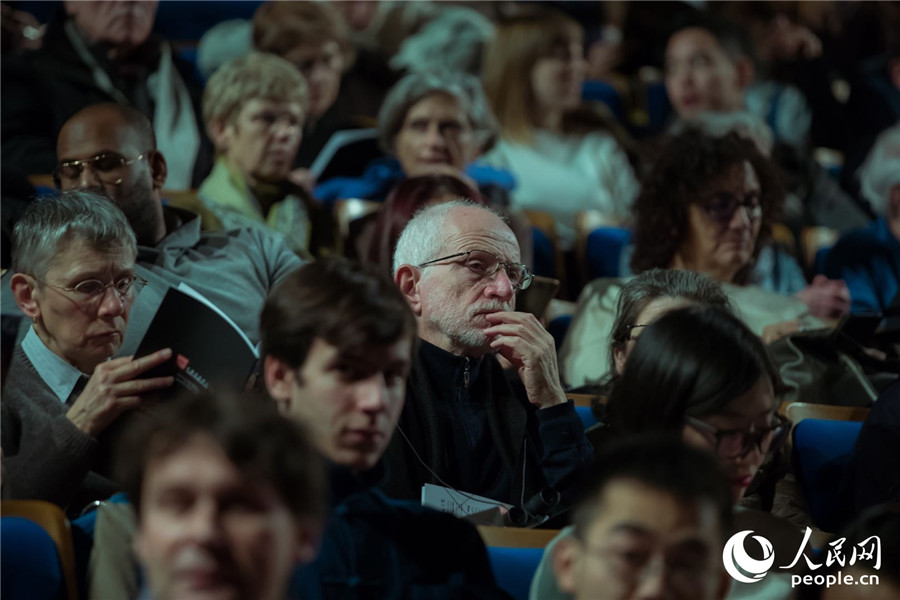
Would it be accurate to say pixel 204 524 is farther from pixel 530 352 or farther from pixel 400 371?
pixel 530 352

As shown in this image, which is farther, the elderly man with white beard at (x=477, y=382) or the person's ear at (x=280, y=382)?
the elderly man with white beard at (x=477, y=382)

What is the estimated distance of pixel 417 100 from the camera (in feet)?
11.6

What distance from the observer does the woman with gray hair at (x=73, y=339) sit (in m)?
1.83

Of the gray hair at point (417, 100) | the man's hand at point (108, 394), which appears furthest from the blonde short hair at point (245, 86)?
the man's hand at point (108, 394)

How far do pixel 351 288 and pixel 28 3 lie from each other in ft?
8.00

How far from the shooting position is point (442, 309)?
85.1 inches

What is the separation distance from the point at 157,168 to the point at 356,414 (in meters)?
1.14

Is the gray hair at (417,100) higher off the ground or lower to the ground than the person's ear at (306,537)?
higher

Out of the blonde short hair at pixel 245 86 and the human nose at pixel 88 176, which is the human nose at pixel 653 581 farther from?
the blonde short hair at pixel 245 86

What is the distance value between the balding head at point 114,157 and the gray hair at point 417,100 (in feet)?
4.05

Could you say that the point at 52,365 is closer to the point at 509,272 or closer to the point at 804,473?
the point at 509,272

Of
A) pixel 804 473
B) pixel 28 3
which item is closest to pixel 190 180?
pixel 28 3

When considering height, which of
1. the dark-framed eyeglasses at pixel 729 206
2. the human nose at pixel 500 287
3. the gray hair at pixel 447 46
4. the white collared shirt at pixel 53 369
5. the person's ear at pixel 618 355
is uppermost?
the gray hair at pixel 447 46

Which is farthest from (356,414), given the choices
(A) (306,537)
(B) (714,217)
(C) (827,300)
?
(C) (827,300)
